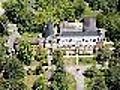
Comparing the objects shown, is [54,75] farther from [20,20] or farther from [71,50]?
[20,20]

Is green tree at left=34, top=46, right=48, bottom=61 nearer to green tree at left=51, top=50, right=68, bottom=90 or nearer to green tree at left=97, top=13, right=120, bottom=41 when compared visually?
green tree at left=51, top=50, right=68, bottom=90

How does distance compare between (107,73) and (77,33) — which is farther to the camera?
(77,33)

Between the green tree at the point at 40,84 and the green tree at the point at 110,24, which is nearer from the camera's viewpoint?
the green tree at the point at 40,84

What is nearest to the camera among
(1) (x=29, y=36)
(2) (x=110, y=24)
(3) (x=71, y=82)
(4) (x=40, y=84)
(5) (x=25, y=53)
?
(4) (x=40, y=84)

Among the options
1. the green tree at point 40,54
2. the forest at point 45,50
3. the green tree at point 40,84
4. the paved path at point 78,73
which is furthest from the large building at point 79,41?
the green tree at point 40,84

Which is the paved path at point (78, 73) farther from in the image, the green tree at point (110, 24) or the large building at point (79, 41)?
the green tree at point (110, 24)

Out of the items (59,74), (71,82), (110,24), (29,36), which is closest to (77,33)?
(110,24)

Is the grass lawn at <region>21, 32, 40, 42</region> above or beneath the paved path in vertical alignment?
above

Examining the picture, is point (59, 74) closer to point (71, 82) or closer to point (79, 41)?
point (71, 82)

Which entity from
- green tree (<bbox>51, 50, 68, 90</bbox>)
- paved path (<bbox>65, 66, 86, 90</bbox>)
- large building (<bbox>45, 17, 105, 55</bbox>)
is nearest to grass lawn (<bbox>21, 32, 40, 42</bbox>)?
large building (<bbox>45, 17, 105, 55</bbox>)
